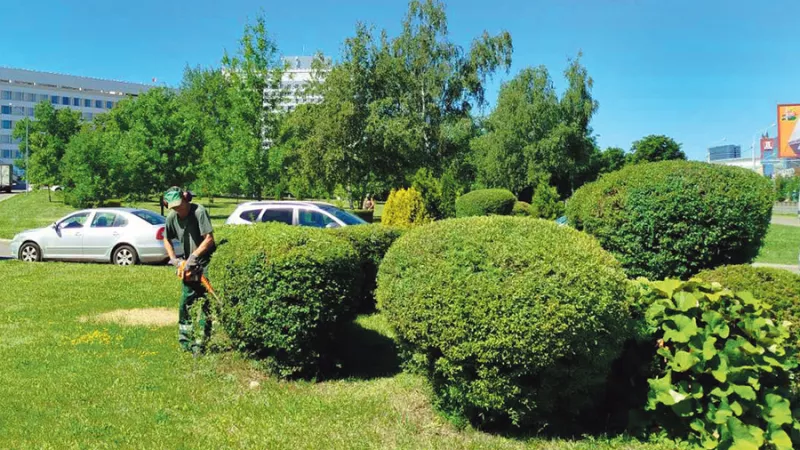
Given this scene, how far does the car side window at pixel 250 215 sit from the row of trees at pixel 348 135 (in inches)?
480

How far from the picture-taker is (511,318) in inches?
155

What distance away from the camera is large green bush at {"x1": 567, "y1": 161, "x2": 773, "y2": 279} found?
5.65 m

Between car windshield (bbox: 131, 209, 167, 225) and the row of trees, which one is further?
the row of trees

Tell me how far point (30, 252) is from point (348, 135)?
2352 cm

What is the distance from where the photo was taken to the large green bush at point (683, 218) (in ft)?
18.5

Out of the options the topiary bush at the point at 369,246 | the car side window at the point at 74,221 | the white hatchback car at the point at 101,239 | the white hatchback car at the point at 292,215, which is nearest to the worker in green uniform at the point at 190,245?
the topiary bush at the point at 369,246

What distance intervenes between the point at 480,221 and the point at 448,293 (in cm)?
90

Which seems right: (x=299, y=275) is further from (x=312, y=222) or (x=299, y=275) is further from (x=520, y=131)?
(x=520, y=131)

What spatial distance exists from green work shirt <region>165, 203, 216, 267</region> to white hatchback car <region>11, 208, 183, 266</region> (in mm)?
9373

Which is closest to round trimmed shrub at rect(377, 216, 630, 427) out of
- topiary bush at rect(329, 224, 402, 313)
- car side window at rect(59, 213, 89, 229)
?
topiary bush at rect(329, 224, 402, 313)

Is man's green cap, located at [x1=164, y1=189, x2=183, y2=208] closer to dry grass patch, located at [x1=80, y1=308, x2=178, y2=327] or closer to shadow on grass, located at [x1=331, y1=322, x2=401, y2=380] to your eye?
shadow on grass, located at [x1=331, y1=322, x2=401, y2=380]

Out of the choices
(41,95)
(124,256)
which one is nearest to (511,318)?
(124,256)

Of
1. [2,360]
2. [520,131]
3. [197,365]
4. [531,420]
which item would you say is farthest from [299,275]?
[520,131]

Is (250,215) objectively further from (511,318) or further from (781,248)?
(781,248)
